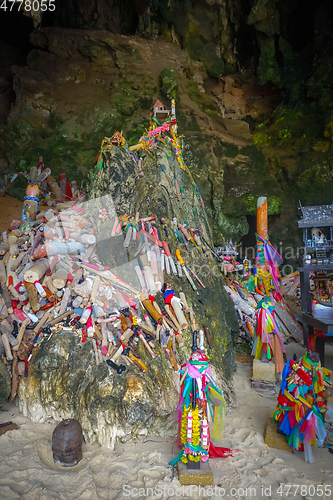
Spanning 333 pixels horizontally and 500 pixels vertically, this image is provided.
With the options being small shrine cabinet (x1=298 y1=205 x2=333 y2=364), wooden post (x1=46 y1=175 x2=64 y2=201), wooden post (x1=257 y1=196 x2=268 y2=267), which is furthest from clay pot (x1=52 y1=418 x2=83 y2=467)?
wooden post (x1=257 y1=196 x2=268 y2=267)

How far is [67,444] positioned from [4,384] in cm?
170

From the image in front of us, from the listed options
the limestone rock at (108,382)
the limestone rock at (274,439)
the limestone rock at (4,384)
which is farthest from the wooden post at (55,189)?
the limestone rock at (274,439)

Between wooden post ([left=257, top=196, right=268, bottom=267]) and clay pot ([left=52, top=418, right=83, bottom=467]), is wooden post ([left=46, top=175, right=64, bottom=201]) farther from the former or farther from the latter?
wooden post ([left=257, top=196, right=268, bottom=267])

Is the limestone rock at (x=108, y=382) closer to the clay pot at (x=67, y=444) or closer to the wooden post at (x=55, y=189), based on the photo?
the clay pot at (x=67, y=444)

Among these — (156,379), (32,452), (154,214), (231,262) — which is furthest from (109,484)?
(231,262)

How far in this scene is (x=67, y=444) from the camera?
371 cm

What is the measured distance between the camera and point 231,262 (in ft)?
46.0

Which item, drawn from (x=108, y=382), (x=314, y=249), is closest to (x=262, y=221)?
(x=314, y=249)

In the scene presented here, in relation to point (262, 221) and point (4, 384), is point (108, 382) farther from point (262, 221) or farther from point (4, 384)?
point (262, 221)

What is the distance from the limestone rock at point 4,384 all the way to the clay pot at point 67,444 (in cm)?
147

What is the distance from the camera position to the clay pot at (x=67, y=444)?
371 cm

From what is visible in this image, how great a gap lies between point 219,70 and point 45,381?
824 inches

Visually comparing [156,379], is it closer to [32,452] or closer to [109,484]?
[109,484]

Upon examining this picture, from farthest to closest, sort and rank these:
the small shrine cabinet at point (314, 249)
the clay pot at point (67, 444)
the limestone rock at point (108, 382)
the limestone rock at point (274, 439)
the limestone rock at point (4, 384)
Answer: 1. the small shrine cabinet at point (314, 249)
2. the limestone rock at point (4, 384)
3. the limestone rock at point (274, 439)
4. the limestone rock at point (108, 382)
5. the clay pot at point (67, 444)
